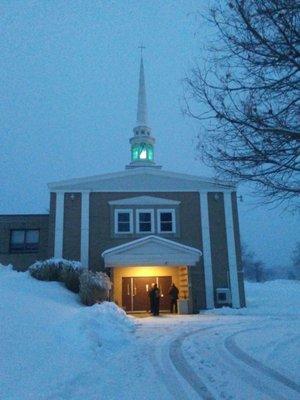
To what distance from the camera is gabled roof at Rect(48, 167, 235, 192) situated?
26641mm

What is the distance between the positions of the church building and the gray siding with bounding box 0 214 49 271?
0.06 metres

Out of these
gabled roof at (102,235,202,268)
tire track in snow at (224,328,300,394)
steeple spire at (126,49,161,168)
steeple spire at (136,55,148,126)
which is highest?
steeple spire at (136,55,148,126)

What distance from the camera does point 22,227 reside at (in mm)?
28188

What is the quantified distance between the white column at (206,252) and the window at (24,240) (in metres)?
10.8

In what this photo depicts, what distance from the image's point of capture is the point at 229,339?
1198 centimetres

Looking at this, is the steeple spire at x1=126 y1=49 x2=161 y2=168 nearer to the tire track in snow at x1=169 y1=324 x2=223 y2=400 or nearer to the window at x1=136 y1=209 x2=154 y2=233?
the window at x1=136 y1=209 x2=154 y2=233

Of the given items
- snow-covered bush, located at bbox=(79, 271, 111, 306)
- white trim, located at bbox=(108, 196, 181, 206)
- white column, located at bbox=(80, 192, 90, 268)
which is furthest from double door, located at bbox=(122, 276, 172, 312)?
snow-covered bush, located at bbox=(79, 271, 111, 306)

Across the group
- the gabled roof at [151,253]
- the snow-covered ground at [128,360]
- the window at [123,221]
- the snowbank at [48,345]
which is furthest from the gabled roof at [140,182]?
the snow-covered ground at [128,360]

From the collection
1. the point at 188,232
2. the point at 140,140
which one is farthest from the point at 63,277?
the point at 140,140

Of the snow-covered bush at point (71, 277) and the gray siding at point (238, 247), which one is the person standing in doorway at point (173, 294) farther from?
the snow-covered bush at point (71, 277)

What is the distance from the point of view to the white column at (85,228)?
25484mm

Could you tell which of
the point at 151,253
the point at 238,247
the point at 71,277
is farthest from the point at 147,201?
the point at 71,277

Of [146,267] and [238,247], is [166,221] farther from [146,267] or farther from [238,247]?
[238,247]

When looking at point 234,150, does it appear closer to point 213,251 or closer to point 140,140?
point 213,251
